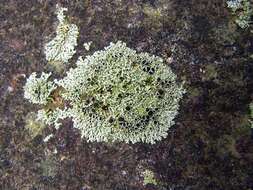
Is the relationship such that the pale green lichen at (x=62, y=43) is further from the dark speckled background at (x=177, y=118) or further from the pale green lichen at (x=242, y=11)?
the pale green lichen at (x=242, y=11)

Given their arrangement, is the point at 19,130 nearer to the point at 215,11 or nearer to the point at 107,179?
the point at 107,179

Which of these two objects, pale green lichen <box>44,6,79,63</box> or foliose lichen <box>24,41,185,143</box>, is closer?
foliose lichen <box>24,41,185,143</box>

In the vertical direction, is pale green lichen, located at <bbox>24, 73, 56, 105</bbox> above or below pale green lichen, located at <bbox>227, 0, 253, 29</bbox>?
below

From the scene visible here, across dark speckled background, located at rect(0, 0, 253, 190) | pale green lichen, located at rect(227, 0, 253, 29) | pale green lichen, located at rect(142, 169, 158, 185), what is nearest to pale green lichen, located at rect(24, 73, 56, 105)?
dark speckled background, located at rect(0, 0, 253, 190)

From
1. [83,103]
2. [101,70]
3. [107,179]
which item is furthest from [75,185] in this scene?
[101,70]

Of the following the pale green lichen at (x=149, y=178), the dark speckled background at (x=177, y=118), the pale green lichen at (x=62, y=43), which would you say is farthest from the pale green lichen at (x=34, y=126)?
the pale green lichen at (x=149, y=178)

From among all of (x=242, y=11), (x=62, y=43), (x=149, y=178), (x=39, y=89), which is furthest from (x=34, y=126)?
(x=242, y=11)

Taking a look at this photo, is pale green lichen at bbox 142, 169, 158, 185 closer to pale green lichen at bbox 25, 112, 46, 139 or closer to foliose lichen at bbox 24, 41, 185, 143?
foliose lichen at bbox 24, 41, 185, 143
